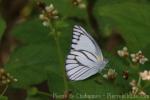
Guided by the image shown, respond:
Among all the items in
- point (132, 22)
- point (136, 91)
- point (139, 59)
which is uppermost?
point (132, 22)

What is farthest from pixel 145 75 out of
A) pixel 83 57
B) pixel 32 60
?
pixel 32 60

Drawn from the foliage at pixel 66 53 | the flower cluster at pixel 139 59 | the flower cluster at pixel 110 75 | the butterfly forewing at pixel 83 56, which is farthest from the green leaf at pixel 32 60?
the flower cluster at pixel 139 59

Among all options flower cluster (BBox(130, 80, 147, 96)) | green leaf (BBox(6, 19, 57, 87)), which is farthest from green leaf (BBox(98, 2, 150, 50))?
flower cluster (BBox(130, 80, 147, 96))

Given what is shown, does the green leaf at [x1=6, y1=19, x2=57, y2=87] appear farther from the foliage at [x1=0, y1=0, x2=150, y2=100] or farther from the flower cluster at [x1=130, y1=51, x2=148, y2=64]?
the flower cluster at [x1=130, y1=51, x2=148, y2=64]

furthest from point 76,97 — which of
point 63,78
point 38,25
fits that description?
point 38,25

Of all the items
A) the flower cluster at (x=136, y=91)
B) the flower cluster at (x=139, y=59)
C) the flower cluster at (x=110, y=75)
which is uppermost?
the flower cluster at (x=139, y=59)

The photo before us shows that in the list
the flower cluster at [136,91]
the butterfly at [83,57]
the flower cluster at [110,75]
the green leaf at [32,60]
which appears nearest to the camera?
the flower cluster at [136,91]

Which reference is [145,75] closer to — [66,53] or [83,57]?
[83,57]

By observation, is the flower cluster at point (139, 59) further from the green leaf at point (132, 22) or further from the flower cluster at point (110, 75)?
the green leaf at point (132, 22)
